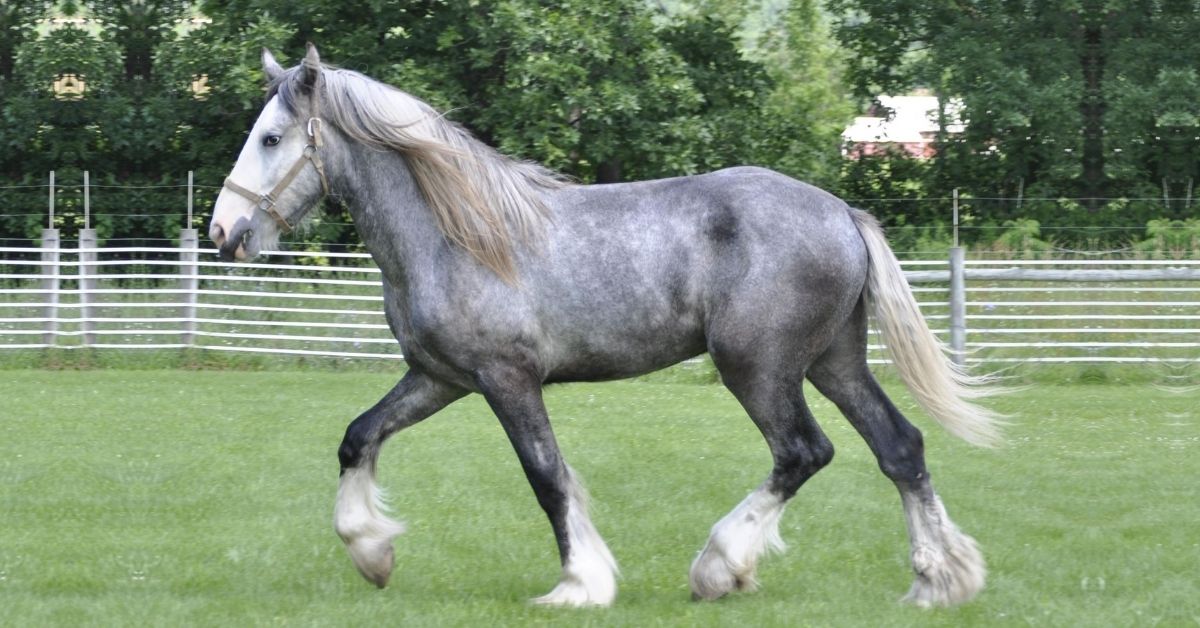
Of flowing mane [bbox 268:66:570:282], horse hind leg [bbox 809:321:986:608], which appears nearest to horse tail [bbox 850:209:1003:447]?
horse hind leg [bbox 809:321:986:608]

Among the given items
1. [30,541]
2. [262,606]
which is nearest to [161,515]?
[30,541]

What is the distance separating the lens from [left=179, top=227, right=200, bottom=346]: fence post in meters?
15.9

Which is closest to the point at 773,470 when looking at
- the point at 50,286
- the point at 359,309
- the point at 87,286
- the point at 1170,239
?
the point at 359,309

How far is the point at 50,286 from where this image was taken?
16578 millimetres

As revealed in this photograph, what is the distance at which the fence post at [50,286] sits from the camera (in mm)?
15953

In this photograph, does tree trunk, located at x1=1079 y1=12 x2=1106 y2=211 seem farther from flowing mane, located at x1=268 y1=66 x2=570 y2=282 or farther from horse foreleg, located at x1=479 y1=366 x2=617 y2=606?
horse foreleg, located at x1=479 y1=366 x2=617 y2=606

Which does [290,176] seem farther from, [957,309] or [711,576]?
[957,309]

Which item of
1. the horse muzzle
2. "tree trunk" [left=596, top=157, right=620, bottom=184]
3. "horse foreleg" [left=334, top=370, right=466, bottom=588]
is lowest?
"horse foreleg" [left=334, top=370, right=466, bottom=588]

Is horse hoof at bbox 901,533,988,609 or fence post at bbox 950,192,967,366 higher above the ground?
fence post at bbox 950,192,967,366

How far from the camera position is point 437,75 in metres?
17.7

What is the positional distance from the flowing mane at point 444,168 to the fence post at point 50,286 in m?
11.4

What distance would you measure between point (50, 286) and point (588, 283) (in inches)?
509

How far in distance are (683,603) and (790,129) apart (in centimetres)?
1514

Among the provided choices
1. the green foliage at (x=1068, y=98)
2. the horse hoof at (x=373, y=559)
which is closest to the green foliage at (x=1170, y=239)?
the green foliage at (x=1068, y=98)
